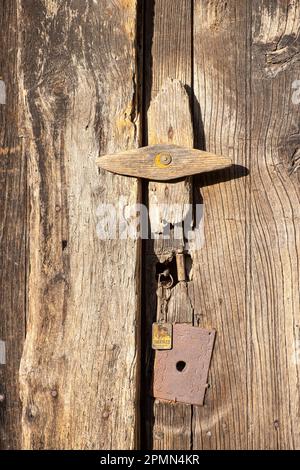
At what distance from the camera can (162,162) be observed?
126 cm

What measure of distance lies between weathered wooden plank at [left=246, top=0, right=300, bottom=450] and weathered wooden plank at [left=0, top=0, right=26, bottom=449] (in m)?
0.52

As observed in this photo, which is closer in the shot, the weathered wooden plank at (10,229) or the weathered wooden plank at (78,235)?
the weathered wooden plank at (78,235)

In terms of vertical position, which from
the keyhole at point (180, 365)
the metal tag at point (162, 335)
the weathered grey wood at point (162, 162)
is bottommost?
the keyhole at point (180, 365)

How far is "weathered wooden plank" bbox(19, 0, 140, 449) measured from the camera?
1.24 meters

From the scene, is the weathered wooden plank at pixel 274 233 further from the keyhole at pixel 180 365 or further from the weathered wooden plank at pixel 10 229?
the weathered wooden plank at pixel 10 229

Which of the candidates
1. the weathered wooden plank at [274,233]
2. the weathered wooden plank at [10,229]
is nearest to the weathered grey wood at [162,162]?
the weathered wooden plank at [274,233]

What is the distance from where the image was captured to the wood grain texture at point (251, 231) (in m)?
1.27

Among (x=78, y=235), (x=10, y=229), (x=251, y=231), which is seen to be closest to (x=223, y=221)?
(x=251, y=231)

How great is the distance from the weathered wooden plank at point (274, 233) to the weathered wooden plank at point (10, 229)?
525mm

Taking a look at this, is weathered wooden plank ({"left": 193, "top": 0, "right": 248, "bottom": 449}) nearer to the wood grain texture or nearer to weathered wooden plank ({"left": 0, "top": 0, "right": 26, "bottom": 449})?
the wood grain texture

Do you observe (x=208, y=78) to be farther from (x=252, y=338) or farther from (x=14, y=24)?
(x=252, y=338)

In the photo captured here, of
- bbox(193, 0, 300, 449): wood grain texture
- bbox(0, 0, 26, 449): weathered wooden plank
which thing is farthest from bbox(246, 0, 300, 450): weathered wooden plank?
bbox(0, 0, 26, 449): weathered wooden plank

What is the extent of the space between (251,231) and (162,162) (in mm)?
249
